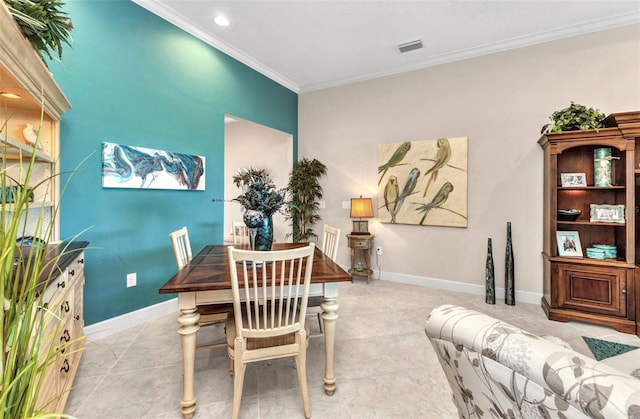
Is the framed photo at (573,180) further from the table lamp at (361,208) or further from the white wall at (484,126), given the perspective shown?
the table lamp at (361,208)

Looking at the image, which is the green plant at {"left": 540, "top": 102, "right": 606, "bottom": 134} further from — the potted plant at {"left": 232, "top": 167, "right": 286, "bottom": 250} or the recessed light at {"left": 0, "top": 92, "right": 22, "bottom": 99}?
the recessed light at {"left": 0, "top": 92, "right": 22, "bottom": 99}

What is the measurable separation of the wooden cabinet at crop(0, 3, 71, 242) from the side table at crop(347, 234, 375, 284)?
10.4 ft

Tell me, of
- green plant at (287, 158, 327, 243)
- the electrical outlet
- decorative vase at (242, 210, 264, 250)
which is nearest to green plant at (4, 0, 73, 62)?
decorative vase at (242, 210, 264, 250)

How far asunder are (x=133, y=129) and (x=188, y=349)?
219 cm

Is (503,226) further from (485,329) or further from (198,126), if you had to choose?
(198,126)

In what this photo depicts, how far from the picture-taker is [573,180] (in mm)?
2811

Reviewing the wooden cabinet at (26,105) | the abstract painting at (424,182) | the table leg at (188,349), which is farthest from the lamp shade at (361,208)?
the wooden cabinet at (26,105)

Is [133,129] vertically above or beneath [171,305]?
above

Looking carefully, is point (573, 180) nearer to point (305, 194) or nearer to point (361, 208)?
point (361, 208)

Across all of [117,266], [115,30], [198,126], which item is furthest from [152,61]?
[117,266]

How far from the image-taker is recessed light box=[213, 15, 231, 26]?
2.94 m

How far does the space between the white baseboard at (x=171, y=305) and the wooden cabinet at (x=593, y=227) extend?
1.30 ft

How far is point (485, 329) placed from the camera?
→ 753mm

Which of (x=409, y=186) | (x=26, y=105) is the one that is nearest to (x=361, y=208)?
(x=409, y=186)
